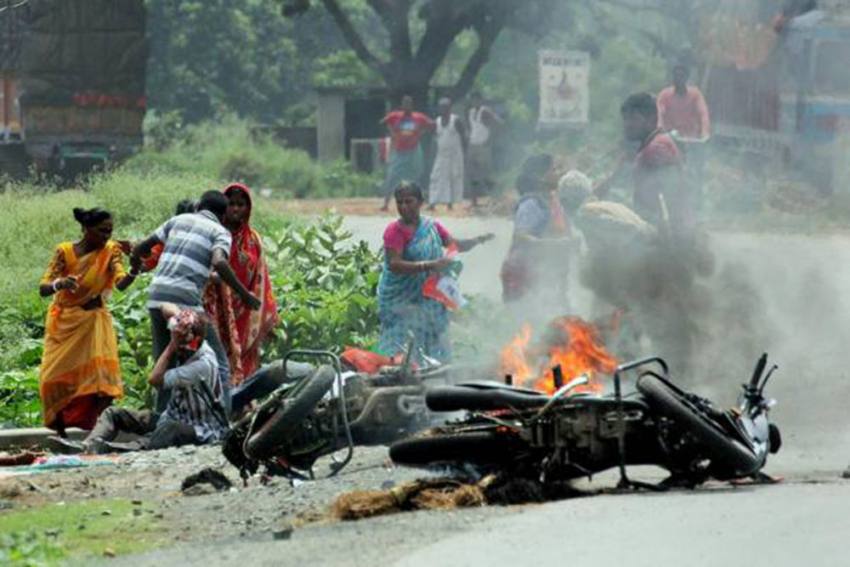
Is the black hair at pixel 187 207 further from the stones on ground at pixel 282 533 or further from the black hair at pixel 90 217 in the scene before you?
the stones on ground at pixel 282 533

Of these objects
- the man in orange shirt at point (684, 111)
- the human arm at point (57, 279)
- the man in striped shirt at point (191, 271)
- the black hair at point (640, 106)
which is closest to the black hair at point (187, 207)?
the man in striped shirt at point (191, 271)

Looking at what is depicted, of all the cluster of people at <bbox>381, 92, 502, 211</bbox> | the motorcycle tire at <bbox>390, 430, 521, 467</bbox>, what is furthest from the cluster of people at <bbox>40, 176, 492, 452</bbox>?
the cluster of people at <bbox>381, 92, 502, 211</bbox>

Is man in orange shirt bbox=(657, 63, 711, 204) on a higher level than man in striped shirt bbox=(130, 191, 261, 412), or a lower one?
higher

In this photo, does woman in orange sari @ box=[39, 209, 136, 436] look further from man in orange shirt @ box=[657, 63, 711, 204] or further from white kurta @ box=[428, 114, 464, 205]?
white kurta @ box=[428, 114, 464, 205]

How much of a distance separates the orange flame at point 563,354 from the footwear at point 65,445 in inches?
106

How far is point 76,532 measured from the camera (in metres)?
9.25

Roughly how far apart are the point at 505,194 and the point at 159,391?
73.5ft

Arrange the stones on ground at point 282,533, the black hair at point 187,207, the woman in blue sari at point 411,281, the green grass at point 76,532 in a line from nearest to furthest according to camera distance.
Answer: the green grass at point 76,532, the stones on ground at point 282,533, the black hair at point 187,207, the woman in blue sari at point 411,281

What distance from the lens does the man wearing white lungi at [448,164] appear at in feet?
104

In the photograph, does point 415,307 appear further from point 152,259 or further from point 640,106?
point 640,106

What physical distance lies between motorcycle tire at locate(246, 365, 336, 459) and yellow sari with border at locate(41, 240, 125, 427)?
134 inches

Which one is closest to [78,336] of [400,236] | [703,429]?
[400,236]

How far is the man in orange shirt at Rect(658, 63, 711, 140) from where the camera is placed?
858 inches

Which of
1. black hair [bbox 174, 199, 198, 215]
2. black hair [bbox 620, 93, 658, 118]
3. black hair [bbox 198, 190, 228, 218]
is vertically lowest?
black hair [bbox 174, 199, 198, 215]
